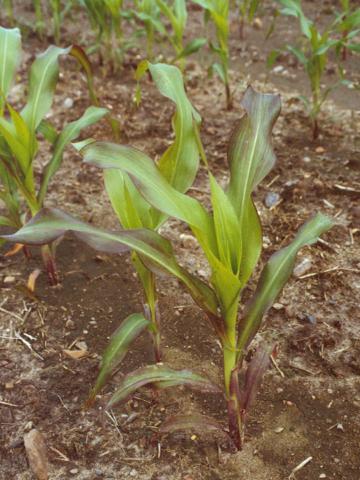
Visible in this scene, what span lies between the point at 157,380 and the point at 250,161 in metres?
0.58

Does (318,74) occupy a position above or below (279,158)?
above

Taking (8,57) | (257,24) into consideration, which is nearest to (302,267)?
(8,57)

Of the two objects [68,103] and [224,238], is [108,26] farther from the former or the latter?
[224,238]

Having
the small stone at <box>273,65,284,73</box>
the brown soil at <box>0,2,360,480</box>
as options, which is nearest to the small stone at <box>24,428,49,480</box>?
the brown soil at <box>0,2,360,480</box>

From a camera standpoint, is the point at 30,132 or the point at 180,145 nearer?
the point at 180,145

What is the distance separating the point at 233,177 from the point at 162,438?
72cm

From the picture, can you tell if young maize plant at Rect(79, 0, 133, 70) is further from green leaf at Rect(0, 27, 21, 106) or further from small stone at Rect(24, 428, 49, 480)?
small stone at Rect(24, 428, 49, 480)

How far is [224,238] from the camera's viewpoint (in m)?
1.43

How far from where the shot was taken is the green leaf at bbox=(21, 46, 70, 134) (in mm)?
2043

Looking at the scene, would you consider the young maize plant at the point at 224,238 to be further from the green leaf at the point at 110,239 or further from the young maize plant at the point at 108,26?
the young maize plant at the point at 108,26

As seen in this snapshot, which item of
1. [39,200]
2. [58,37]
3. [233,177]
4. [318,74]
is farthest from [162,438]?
[58,37]

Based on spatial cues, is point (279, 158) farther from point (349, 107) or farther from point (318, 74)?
point (349, 107)

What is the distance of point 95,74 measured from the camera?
367 cm

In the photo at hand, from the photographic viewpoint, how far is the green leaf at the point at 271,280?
150 centimetres
